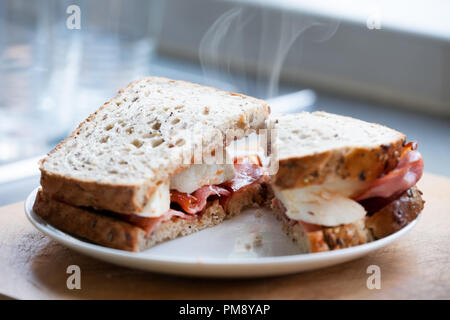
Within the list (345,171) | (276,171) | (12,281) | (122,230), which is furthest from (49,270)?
(345,171)

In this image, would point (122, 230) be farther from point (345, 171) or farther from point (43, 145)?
point (43, 145)

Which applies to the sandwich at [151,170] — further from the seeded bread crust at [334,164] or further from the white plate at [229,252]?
the seeded bread crust at [334,164]

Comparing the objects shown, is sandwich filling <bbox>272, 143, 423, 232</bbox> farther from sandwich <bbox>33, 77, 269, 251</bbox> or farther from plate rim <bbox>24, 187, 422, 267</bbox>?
sandwich <bbox>33, 77, 269, 251</bbox>
